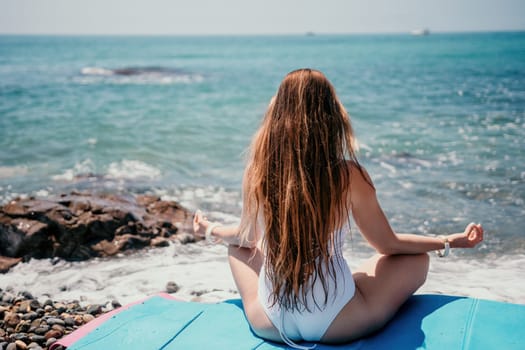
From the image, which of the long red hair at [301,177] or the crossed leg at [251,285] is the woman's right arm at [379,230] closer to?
the long red hair at [301,177]

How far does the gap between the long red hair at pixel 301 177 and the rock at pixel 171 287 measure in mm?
2409

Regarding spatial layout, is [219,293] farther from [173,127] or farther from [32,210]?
[173,127]

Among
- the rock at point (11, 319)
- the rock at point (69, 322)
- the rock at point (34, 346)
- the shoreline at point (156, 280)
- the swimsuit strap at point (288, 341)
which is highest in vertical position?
the swimsuit strap at point (288, 341)

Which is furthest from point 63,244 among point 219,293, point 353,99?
point 353,99

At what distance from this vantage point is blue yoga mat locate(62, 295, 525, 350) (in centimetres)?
282

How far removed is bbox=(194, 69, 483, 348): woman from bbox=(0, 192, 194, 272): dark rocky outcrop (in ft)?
11.3

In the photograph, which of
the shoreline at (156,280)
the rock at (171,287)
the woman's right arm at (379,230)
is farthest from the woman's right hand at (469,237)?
the rock at (171,287)

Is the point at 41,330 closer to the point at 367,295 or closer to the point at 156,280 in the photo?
the point at 156,280

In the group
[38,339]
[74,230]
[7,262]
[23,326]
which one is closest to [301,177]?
[38,339]

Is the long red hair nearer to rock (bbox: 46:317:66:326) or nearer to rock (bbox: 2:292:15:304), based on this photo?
rock (bbox: 46:317:66:326)

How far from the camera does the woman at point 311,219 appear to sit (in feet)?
8.71

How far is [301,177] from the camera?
262cm

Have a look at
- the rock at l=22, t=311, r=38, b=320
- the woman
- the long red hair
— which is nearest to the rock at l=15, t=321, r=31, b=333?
the rock at l=22, t=311, r=38, b=320

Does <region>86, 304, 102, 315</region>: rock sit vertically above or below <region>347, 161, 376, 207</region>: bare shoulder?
below
